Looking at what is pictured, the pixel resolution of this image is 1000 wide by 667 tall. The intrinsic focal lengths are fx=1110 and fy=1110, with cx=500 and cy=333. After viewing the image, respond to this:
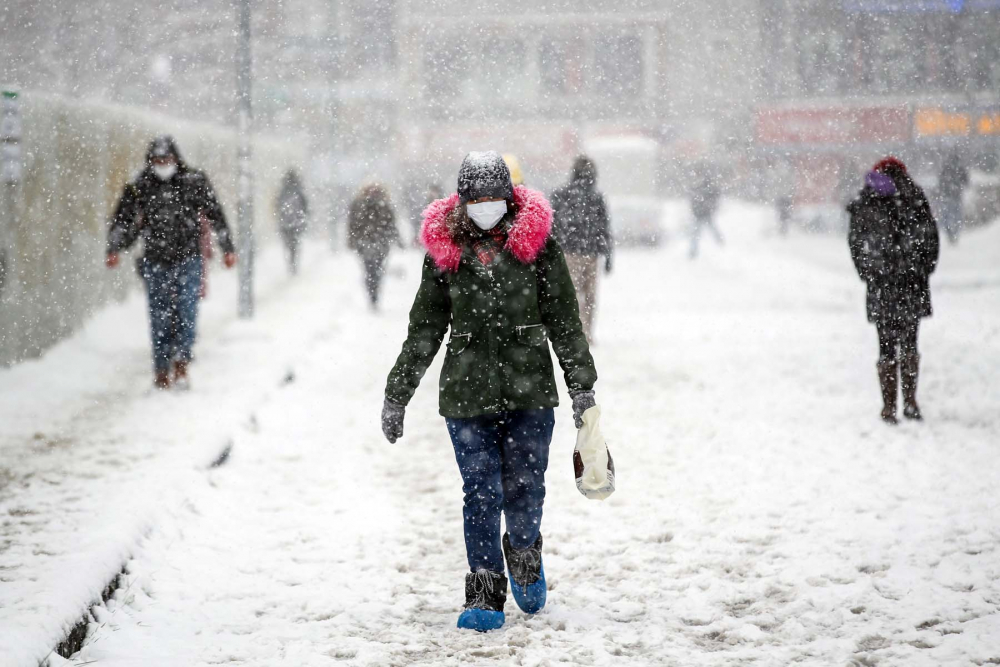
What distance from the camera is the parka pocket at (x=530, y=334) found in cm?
412

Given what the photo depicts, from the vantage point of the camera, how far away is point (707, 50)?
2036 inches

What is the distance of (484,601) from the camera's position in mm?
4230

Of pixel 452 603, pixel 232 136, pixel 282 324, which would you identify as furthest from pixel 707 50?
pixel 452 603

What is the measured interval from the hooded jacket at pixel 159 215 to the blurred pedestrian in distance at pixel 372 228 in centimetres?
547

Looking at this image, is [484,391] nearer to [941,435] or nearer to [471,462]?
[471,462]

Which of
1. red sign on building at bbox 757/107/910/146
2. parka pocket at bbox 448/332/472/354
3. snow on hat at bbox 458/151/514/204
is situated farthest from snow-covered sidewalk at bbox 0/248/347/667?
red sign on building at bbox 757/107/910/146

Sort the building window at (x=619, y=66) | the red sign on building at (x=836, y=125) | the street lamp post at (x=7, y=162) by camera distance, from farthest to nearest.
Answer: the building window at (x=619, y=66), the red sign on building at (x=836, y=125), the street lamp post at (x=7, y=162)

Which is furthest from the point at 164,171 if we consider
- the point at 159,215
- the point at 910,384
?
the point at 910,384

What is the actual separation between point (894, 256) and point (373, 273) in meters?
8.69

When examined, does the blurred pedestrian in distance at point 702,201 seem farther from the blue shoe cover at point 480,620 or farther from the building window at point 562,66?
the building window at point 562,66

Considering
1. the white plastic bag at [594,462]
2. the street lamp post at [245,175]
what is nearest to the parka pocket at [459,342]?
the white plastic bag at [594,462]

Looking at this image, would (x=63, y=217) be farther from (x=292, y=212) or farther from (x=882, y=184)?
(x=292, y=212)

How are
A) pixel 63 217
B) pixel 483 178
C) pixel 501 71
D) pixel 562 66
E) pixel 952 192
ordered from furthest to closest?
1. pixel 562 66
2. pixel 501 71
3. pixel 952 192
4. pixel 63 217
5. pixel 483 178

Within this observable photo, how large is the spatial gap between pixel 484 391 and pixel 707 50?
→ 1985 inches
